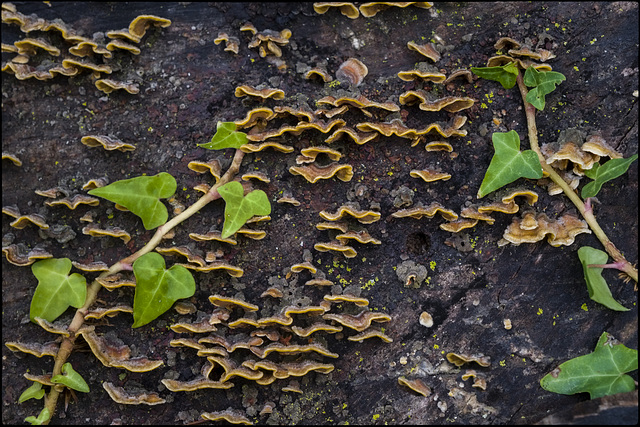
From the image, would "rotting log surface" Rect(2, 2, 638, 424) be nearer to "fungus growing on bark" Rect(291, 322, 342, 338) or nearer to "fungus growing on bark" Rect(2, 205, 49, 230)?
"fungus growing on bark" Rect(2, 205, 49, 230)

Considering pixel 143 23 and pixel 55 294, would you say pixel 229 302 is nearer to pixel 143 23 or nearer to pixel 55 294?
pixel 55 294

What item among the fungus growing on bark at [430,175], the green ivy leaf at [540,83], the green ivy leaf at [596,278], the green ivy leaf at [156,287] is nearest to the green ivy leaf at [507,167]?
the fungus growing on bark at [430,175]

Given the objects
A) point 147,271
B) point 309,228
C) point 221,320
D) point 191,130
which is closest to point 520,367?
point 309,228

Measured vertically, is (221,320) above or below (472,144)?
below

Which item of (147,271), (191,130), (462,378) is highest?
(191,130)

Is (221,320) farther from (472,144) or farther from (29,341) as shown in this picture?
(472,144)
